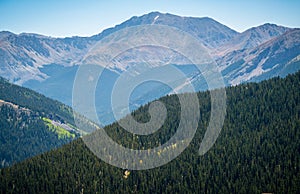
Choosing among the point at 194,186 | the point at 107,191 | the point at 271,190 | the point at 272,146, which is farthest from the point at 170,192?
the point at 272,146

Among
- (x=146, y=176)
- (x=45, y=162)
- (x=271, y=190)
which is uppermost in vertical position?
(x=45, y=162)

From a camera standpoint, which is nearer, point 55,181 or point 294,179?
point 294,179

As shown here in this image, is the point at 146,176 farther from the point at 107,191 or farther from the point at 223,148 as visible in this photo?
the point at 223,148

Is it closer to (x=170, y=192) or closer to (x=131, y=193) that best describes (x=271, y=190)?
(x=170, y=192)

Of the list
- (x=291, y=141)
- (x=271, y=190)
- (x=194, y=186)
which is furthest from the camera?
(x=291, y=141)

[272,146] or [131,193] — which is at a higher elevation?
[272,146]

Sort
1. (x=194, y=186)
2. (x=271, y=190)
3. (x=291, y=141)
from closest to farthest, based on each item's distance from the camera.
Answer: (x=271, y=190)
(x=194, y=186)
(x=291, y=141)

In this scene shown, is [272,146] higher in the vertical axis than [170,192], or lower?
higher

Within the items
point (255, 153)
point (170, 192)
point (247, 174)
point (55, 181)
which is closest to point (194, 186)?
point (170, 192)

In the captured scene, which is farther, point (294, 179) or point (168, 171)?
point (168, 171)
